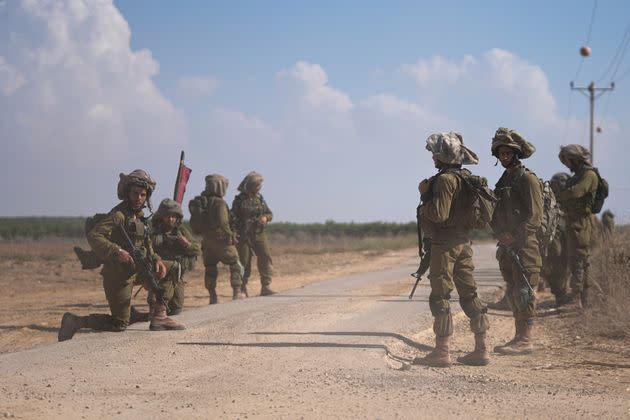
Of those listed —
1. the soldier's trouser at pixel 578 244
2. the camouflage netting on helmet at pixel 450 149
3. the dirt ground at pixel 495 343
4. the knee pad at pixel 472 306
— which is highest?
the camouflage netting on helmet at pixel 450 149

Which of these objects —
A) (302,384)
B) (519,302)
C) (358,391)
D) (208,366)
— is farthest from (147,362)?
(519,302)

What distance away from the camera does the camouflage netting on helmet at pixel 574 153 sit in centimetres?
1024

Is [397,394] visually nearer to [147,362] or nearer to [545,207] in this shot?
[147,362]

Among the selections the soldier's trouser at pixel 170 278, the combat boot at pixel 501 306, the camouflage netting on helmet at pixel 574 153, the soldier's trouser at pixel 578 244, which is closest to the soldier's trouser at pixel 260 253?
the combat boot at pixel 501 306

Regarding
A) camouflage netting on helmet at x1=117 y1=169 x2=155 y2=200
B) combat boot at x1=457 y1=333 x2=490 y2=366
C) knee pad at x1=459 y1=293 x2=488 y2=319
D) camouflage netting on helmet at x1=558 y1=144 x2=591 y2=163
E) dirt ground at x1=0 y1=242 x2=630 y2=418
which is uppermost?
camouflage netting on helmet at x1=558 y1=144 x2=591 y2=163

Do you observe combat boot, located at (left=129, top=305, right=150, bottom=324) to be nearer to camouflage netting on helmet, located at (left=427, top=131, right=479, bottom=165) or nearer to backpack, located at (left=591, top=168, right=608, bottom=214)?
camouflage netting on helmet, located at (left=427, top=131, right=479, bottom=165)

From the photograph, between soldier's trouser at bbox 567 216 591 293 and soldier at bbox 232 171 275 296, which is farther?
soldier at bbox 232 171 275 296

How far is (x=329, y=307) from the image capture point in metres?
10.8

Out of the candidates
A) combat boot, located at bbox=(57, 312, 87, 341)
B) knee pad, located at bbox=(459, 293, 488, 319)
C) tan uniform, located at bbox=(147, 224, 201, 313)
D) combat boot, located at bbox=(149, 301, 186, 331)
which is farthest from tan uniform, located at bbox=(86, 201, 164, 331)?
knee pad, located at bbox=(459, 293, 488, 319)

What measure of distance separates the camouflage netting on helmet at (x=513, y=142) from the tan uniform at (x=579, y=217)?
2771 mm

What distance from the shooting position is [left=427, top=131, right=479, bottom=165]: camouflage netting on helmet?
6.88 m

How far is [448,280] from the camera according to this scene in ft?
22.5

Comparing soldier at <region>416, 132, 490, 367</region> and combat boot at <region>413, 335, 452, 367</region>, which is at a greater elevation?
soldier at <region>416, 132, 490, 367</region>

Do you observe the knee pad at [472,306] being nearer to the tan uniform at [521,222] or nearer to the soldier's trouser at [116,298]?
the tan uniform at [521,222]
